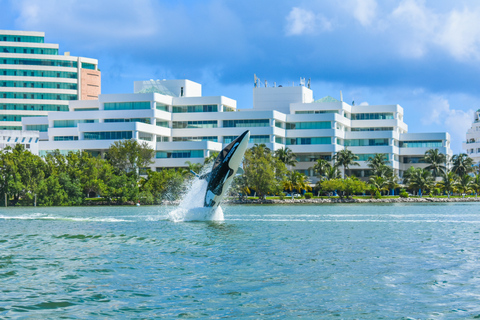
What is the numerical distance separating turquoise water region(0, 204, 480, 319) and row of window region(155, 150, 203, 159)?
97.5m

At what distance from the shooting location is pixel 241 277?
830 inches

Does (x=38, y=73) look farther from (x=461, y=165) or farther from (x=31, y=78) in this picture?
(x=461, y=165)

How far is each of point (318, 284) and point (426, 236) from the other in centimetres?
1993

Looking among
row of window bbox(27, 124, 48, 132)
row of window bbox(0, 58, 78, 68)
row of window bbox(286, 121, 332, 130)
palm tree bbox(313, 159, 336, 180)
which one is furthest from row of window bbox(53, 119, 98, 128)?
row of window bbox(0, 58, 78, 68)

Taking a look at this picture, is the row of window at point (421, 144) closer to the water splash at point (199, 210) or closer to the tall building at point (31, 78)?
the tall building at point (31, 78)

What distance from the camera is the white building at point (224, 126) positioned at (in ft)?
443

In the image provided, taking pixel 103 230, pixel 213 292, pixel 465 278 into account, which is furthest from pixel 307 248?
pixel 103 230

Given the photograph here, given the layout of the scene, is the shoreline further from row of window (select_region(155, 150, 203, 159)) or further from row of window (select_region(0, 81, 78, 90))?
row of window (select_region(0, 81, 78, 90))

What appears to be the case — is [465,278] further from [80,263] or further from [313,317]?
[80,263]

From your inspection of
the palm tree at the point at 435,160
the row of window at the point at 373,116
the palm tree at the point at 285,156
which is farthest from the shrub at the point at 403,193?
the row of window at the point at 373,116

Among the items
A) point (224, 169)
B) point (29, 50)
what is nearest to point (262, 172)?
point (224, 169)

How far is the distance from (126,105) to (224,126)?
22.0 metres

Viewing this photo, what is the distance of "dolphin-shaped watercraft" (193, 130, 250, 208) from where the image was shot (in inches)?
1866

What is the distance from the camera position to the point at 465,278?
20750mm
